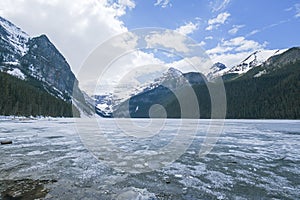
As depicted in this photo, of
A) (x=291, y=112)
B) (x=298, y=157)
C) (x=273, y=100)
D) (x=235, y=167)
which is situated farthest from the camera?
(x=273, y=100)

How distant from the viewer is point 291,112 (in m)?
102

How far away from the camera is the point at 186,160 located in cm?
1192

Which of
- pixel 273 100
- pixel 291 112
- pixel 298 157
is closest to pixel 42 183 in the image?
pixel 298 157

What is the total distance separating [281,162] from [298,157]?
2182 mm

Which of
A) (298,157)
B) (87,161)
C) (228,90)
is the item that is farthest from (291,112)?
(87,161)

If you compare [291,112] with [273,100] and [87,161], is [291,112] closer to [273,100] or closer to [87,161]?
[273,100]

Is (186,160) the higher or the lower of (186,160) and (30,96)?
the lower

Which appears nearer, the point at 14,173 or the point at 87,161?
the point at 14,173

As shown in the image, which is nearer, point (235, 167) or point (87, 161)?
point (235, 167)

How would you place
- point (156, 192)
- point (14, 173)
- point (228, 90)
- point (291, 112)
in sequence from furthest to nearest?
point (228, 90) < point (291, 112) < point (14, 173) < point (156, 192)

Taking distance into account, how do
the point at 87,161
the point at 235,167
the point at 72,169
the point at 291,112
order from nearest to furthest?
the point at 72,169, the point at 235,167, the point at 87,161, the point at 291,112


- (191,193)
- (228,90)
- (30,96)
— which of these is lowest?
(191,193)

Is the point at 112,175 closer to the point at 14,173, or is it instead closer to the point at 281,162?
the point at 14,173

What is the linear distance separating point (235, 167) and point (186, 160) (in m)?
2.50
